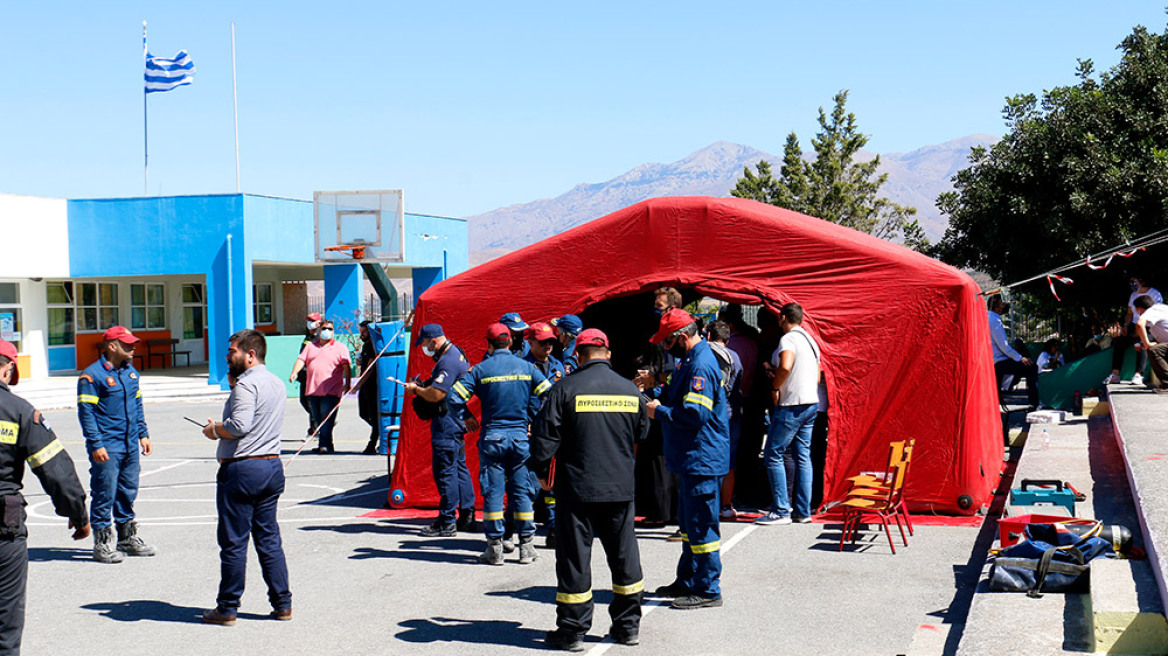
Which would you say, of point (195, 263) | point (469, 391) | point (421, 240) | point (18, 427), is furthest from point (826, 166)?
point (18, 427)

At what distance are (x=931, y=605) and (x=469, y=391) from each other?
3.66 metres

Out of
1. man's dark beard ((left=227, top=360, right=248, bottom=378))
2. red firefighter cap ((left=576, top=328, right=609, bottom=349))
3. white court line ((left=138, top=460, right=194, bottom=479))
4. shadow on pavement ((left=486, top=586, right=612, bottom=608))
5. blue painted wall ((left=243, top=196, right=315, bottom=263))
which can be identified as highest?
blue painted wall ((left=243, top=196, right=315, bottom=263))

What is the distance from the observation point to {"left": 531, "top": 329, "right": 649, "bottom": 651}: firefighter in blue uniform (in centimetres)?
653

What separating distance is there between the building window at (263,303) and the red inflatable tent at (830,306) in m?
30.8

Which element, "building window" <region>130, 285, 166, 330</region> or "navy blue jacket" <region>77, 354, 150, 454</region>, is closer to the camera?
"navy blue jacket" <region>77, 354, 150, 454</region>

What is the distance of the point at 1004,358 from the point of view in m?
16.7

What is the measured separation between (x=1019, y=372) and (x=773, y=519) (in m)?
8.94

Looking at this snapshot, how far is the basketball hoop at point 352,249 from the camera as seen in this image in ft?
94.5

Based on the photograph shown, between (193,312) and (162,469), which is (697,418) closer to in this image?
(162,469)

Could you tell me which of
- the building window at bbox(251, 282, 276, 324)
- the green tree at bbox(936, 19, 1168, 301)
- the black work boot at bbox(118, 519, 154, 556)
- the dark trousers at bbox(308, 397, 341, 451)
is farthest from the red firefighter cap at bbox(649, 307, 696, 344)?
the building window at bbox(251, 282, 276, 324)

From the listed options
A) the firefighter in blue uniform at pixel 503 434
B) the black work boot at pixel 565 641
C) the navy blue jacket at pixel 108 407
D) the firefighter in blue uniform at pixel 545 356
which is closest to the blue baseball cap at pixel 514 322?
the firefighter in blue uniform at pixel 545 356

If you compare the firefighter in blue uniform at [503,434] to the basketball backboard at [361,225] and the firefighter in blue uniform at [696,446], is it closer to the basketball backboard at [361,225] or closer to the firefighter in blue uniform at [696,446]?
the firefighter in blue uniform at [696,446]

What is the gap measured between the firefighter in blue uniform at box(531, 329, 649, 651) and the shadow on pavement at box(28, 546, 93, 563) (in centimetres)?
475

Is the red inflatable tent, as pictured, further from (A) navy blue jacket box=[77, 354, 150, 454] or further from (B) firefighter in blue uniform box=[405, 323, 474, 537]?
(A) navy blue jacket box=[77, 354, 150, 454]
